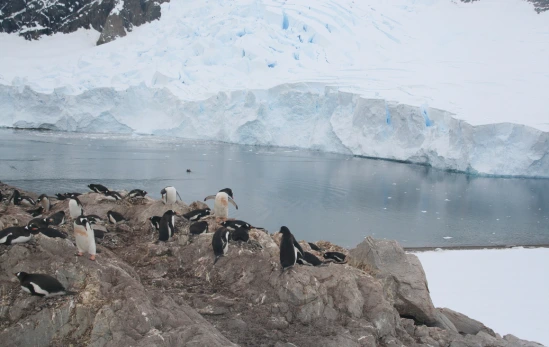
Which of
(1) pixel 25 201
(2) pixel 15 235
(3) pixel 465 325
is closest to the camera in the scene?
(2) pixel 15 235

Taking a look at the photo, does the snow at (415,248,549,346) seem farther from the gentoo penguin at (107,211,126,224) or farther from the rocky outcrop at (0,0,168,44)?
the rocky outcrop at (0,0,168,44)

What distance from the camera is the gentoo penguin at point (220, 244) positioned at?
5.47 meters

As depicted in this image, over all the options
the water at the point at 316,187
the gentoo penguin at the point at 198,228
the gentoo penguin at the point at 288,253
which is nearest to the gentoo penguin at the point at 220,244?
the gentoo penguin at the point at 198,228

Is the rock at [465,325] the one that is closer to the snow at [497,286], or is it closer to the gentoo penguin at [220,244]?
the snow at [497,286]

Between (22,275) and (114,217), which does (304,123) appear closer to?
(114,217)

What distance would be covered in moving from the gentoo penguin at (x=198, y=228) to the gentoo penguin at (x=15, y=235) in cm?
200

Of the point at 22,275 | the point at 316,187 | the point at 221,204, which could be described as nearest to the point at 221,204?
the point at 221,204

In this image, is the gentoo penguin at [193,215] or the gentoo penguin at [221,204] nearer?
the gentoo penguin at [193,215]

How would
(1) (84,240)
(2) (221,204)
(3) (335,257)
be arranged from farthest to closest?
1. (2) (221,204)
2. (3) (335,257)
3. (1) (84,240)

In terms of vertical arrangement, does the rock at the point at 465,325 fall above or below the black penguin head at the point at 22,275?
below

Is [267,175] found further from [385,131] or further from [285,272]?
[285,272]

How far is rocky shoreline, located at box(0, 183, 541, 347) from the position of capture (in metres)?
3.84

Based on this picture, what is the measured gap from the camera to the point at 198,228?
609cm

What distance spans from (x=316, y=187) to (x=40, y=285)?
58.8 feet
